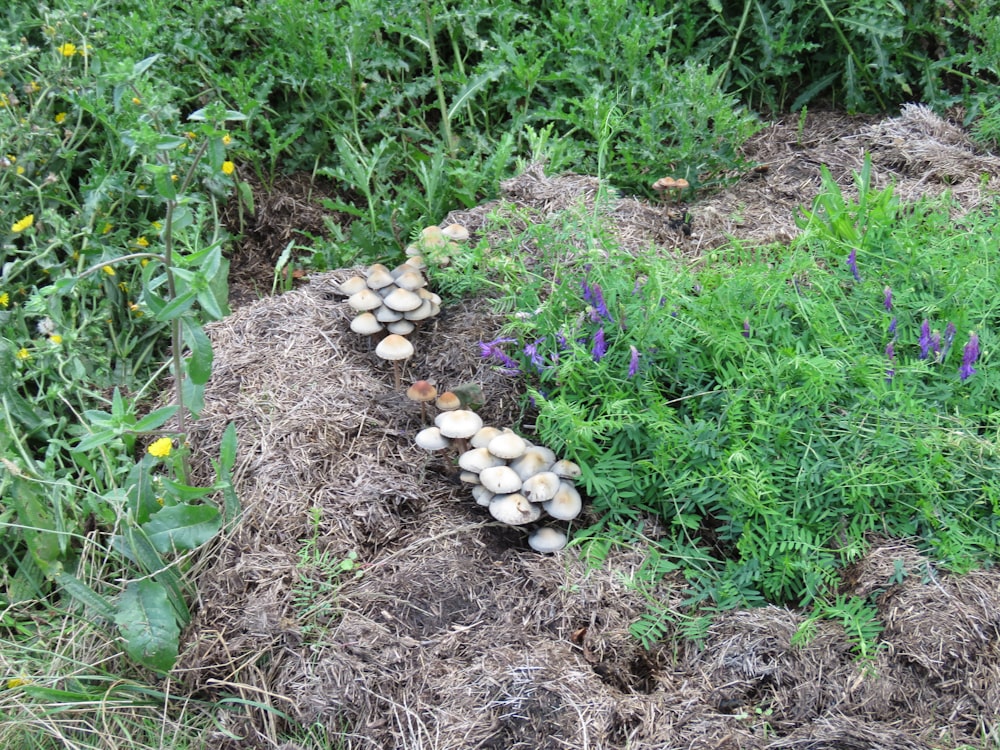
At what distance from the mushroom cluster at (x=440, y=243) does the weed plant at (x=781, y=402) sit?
39 centimetres

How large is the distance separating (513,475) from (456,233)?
130 cm

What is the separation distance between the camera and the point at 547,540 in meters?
2.88

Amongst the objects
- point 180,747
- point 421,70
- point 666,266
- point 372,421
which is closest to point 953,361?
point 666,266

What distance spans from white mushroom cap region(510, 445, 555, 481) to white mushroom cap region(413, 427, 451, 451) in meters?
0.26

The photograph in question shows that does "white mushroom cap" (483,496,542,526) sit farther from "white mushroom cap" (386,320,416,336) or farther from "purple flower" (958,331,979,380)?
"purple flower" (958,331,979,380)

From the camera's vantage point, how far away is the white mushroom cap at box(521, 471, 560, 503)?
2.78 metres

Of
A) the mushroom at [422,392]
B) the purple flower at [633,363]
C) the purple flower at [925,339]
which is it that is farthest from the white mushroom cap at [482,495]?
the purple flower at [925,339]

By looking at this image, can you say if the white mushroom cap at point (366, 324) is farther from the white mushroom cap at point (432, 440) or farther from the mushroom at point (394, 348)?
the white mushroom cap at point (432, 440)

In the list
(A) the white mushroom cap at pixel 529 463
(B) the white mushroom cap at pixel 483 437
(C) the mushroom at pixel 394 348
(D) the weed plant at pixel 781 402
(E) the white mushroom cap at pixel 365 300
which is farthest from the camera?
(E) the white mushroom cap at pixel 365 300

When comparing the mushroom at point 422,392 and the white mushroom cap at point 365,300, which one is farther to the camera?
the white mushroom cap at point 365,300

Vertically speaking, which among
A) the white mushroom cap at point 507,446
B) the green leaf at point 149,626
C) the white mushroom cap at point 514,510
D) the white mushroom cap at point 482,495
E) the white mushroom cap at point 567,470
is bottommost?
the green leaf at point 149,626

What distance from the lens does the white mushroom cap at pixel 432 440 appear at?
2998mm

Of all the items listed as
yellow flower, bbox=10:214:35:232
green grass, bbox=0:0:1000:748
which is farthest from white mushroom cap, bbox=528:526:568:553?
yellow flower, bbox=10:214:35:232

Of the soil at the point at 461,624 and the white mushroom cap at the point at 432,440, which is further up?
the white mushroom cap at the point at 432,440
